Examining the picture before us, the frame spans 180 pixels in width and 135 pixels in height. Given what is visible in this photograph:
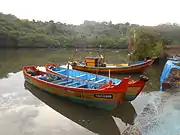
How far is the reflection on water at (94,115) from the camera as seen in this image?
6410mm

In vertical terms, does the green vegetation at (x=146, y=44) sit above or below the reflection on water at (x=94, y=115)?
above

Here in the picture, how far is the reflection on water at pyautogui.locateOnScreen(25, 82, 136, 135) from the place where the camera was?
6.41 meters

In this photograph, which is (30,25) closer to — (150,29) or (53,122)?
(150,29)

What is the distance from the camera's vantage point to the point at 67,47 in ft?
116

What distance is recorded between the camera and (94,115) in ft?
23.4

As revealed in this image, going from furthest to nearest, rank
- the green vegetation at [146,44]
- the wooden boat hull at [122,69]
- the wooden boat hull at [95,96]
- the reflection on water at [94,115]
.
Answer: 1. the green vegetation at [146,44]
2. the wooden boat hull at [122,69]
3. the wooden boat hull at [95,96]
4. the reflection on water at [94,115]

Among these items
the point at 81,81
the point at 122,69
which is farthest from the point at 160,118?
the point at 122,69

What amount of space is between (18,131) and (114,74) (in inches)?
303

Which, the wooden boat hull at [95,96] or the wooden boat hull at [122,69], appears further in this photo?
the wooden boat hull at [122,69]

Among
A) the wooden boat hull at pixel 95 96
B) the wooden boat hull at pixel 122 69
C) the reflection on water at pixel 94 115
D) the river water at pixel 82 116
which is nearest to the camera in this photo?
the river water at pixel 82 116

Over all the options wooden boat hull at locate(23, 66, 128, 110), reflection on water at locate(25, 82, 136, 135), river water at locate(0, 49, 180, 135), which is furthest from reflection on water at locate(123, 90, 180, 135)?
wooden boat hull at locate(23, 66, 128, 110)

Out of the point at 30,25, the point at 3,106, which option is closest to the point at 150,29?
the point at 3,106

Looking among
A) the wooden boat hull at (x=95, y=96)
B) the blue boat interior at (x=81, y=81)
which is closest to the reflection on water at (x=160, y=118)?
the wooden boat hull at (x=95, y=96)

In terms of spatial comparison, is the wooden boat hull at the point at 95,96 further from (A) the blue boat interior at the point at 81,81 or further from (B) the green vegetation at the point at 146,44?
(B) the green vegetation at the point at 146,44
